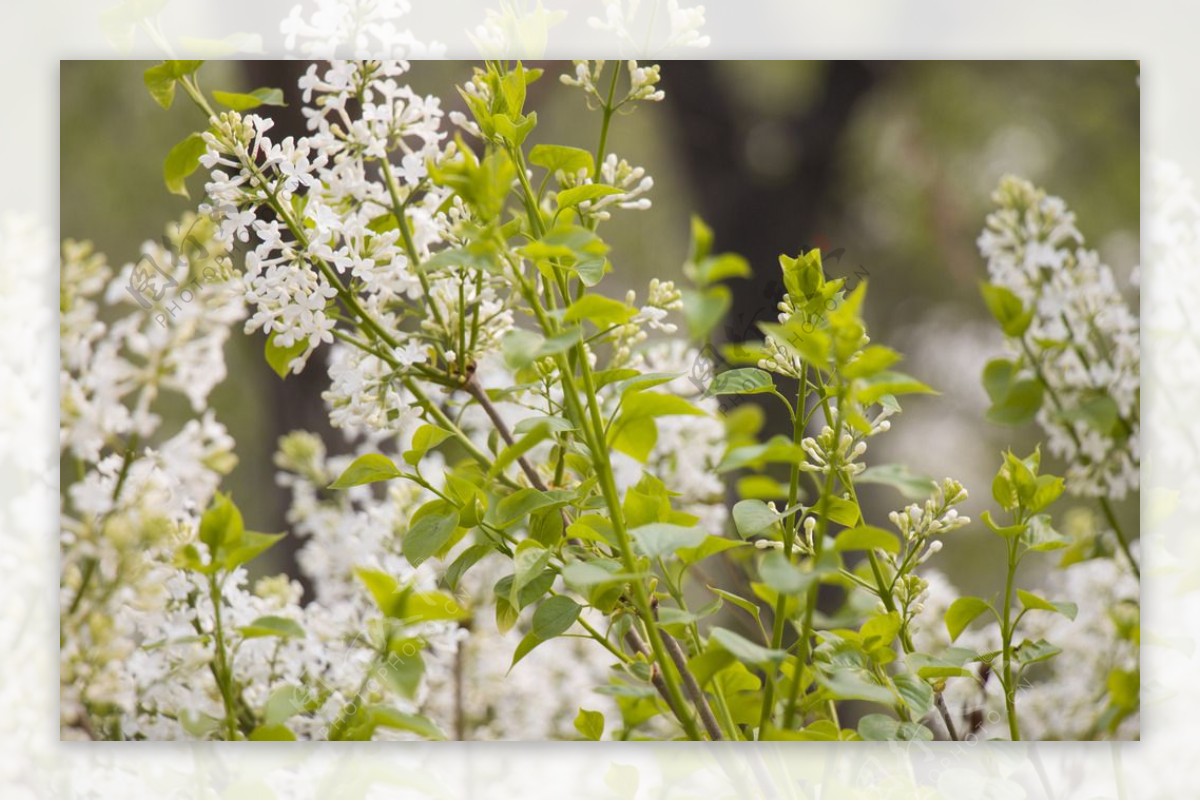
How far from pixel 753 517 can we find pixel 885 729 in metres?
0.20

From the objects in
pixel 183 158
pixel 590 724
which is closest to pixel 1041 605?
pixel 590 724

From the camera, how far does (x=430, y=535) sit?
87 centimetres

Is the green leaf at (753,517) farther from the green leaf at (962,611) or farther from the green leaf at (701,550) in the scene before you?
the green leaf at (962,611)

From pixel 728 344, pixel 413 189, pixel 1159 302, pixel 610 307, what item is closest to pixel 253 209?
pixel 413 189

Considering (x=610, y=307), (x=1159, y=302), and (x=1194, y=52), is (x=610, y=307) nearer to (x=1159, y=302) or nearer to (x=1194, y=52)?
(x=1159, y=302)

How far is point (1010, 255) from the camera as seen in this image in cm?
121

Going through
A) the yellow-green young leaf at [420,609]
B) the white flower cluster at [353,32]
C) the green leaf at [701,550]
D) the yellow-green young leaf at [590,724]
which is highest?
the white flower cluster at [353,32]

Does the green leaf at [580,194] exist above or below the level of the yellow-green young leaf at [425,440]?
above

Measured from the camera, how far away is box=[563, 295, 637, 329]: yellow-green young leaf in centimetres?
75

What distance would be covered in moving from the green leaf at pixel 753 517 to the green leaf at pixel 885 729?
6.9 inches

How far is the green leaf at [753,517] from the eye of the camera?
81 centimetres

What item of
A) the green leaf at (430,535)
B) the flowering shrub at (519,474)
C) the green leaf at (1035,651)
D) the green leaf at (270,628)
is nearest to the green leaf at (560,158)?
the flowering shrub at (519,474)

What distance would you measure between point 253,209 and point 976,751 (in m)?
0.84

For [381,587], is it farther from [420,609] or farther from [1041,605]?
[1041,605]
